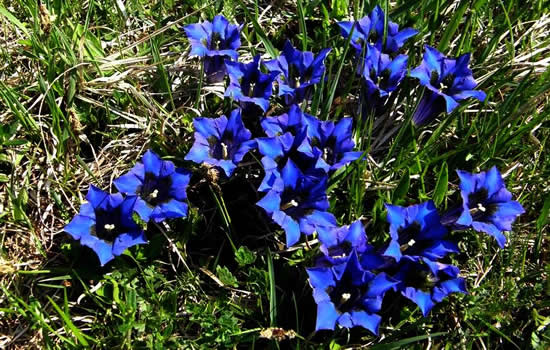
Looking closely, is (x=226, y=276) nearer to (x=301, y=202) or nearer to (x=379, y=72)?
(x=301, y=202)

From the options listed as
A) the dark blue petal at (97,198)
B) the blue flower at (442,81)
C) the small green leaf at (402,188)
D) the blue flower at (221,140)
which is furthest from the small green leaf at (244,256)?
the blue flower at (442,81)

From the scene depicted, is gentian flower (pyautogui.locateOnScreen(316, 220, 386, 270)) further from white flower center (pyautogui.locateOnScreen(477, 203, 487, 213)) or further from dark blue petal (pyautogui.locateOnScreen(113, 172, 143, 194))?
dark blue petal (pyautogui.locateOnScreen(113, 172, 143, 194))

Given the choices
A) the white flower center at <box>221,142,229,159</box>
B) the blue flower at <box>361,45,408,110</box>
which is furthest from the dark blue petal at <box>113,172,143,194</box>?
the blue flower at <box>361,45,408,110</box>

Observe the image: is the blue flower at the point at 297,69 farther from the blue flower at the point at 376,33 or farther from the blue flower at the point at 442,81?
the blue flower at the point at 442,81

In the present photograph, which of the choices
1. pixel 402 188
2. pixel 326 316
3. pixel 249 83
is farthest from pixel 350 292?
pixel 249 83

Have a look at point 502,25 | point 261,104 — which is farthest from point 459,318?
point 502,25

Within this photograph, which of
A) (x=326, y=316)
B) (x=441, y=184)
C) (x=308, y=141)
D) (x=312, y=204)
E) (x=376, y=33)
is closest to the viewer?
(x=326, y=316)
